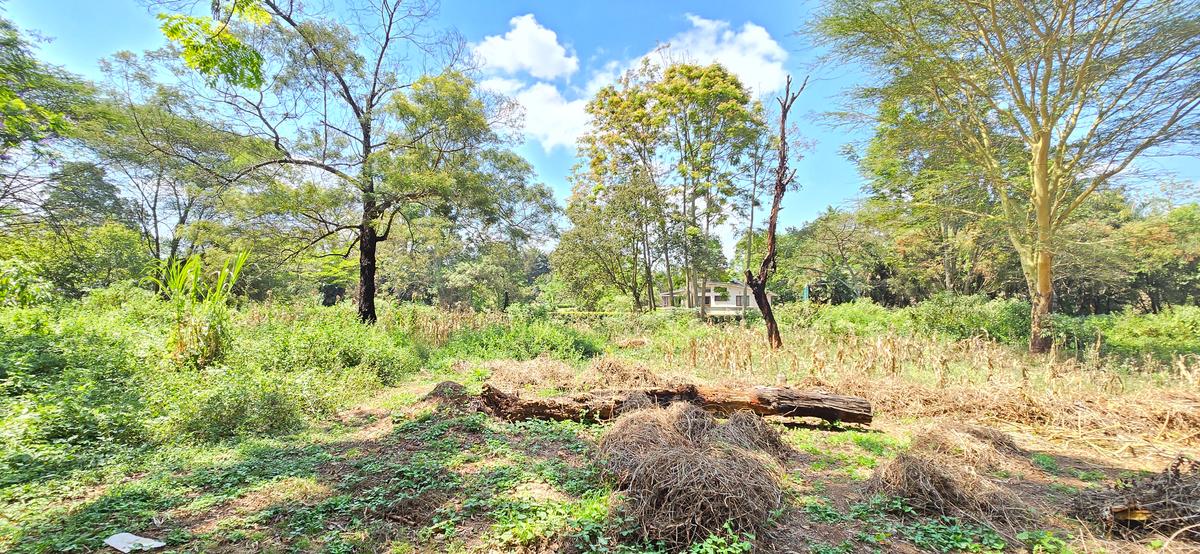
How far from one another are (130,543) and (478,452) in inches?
76.5

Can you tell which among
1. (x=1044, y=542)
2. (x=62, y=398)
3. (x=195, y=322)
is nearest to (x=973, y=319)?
(x=1044, y=542)

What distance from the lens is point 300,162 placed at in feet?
30.6

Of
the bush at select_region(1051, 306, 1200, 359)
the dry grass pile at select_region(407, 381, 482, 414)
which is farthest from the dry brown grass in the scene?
the dry grass pile at select_region(407, 381, 482, 414)

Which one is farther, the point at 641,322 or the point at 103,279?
the point at 103,279

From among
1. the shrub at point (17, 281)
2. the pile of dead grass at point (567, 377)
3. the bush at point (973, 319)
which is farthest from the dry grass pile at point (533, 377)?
the bush at point (973, 319)

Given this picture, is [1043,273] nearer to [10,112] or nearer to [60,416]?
[60,416]

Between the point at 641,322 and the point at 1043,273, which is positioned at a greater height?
the point at 1043,273

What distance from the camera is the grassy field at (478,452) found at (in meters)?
2.32

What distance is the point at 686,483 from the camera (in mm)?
2424

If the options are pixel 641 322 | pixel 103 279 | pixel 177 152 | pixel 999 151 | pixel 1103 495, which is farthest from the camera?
pixel 103 279

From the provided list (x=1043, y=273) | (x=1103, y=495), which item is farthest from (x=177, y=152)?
(x=1043, y=273)

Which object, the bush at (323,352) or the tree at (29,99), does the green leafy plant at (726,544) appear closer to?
the bush at (323,352)

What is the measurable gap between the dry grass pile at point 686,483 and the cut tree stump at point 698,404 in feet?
3.82

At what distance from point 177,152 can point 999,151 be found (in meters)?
19.1
